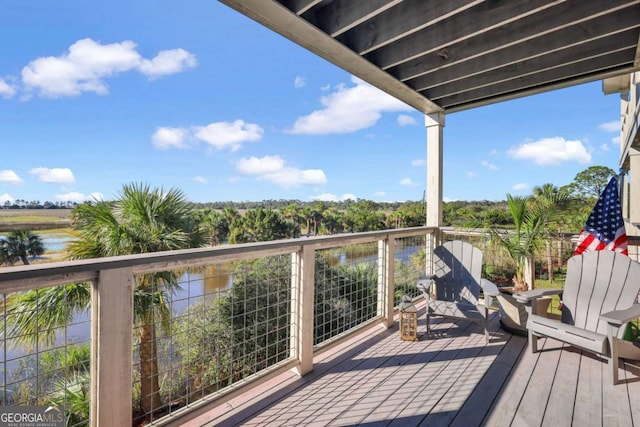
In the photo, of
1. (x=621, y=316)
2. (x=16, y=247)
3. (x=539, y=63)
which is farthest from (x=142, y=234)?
(x=16, y=247)

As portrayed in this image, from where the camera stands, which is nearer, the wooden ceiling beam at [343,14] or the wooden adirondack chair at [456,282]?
the wooden ceiling beam at [343,14]

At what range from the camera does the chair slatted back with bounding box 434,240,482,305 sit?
3.43m

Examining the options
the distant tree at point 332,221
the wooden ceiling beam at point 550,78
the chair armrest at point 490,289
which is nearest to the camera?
the chair armrest at point 490,289

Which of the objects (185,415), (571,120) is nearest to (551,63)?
(185,415)

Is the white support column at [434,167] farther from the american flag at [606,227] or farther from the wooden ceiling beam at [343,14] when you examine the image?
the wooden ceiling beam at [343,14]

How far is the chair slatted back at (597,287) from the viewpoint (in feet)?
8.34

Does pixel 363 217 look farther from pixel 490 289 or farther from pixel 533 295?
pixel 533 295

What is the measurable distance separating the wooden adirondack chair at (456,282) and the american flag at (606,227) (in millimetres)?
1088

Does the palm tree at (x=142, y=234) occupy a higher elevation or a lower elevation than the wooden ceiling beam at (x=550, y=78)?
lower

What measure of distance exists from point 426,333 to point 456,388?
1.02m

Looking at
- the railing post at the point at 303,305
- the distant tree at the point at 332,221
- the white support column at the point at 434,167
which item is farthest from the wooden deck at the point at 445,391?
the distant tree at the point at 332,221

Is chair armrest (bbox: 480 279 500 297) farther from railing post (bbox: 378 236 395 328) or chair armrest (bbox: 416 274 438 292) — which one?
railing post (bbox: 378 236 395 328)

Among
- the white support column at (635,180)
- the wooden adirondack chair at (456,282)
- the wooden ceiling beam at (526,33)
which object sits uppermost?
the wooden ceiling beam at (526,33)

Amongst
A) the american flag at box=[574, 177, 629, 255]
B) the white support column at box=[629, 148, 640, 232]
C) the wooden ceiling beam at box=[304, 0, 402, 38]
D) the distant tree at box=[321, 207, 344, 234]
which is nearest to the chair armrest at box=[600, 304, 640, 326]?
the american flag at box=[574, 177, 629, 255]
